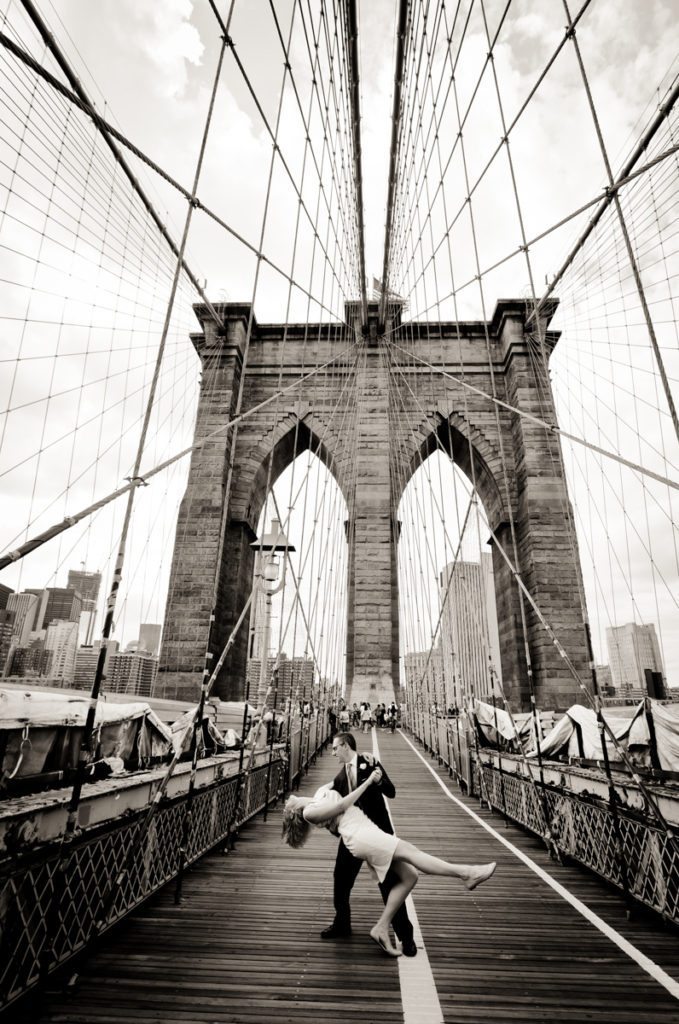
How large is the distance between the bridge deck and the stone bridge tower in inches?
563

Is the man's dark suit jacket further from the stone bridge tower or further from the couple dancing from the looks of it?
the stone bridge tower

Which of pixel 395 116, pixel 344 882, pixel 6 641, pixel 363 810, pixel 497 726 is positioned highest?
pixel 395 116

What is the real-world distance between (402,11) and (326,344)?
42.3 ft

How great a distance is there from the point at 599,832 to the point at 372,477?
18181mm

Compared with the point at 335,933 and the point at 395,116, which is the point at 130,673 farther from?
the point at 335,933

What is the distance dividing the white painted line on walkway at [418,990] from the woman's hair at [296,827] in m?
0.80

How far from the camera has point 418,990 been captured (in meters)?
2.59

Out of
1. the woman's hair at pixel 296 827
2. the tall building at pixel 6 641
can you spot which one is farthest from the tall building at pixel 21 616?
the woman's hair at pixel 296 827

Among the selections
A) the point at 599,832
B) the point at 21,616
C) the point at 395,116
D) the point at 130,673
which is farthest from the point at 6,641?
the point at 130,673

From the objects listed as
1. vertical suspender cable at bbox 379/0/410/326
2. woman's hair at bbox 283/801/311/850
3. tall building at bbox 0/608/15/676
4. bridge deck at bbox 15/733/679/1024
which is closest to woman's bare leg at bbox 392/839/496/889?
bridge deck at bbox 15/733/679/1024

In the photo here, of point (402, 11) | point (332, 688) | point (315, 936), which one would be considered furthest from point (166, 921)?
point (332, 688)

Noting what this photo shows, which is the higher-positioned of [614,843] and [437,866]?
[437,866]

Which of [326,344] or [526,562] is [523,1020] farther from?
[326,344]

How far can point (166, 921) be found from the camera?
340 cm
